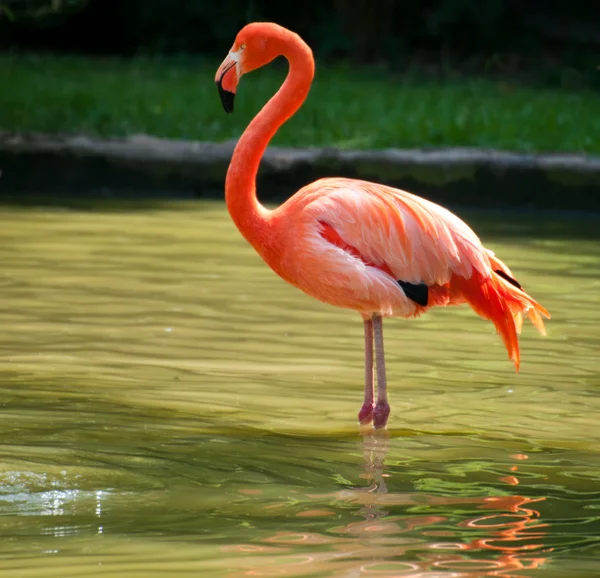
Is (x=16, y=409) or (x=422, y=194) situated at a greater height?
(x=422, y=194)

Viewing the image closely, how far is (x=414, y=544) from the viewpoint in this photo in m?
3.23

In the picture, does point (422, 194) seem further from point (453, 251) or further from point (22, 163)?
point (453, 251)

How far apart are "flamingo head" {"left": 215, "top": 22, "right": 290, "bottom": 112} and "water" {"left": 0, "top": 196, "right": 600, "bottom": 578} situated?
1.13 meters

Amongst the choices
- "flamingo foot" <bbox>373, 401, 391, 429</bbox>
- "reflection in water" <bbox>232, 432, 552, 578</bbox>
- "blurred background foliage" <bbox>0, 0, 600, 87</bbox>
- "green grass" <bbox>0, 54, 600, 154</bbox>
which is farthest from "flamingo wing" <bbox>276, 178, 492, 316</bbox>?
"blurred background foliage" <bbox>0, 0, 600, 87</bbox>

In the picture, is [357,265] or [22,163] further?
[22,163]

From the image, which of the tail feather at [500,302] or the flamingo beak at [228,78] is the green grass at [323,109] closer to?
the tail feather at [500,302]

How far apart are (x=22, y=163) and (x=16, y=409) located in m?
5.69

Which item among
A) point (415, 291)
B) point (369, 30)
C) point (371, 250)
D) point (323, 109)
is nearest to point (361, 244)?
point (371, 250)

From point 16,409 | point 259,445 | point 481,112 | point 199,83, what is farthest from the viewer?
point 199,83

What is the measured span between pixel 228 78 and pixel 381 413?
121 cm

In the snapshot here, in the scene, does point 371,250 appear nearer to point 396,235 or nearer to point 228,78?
point 396,235

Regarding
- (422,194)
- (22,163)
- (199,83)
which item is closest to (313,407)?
(422,194)

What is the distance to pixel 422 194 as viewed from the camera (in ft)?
31.3

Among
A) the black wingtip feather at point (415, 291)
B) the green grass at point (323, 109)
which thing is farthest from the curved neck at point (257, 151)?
the green grass at point (323, 109)
